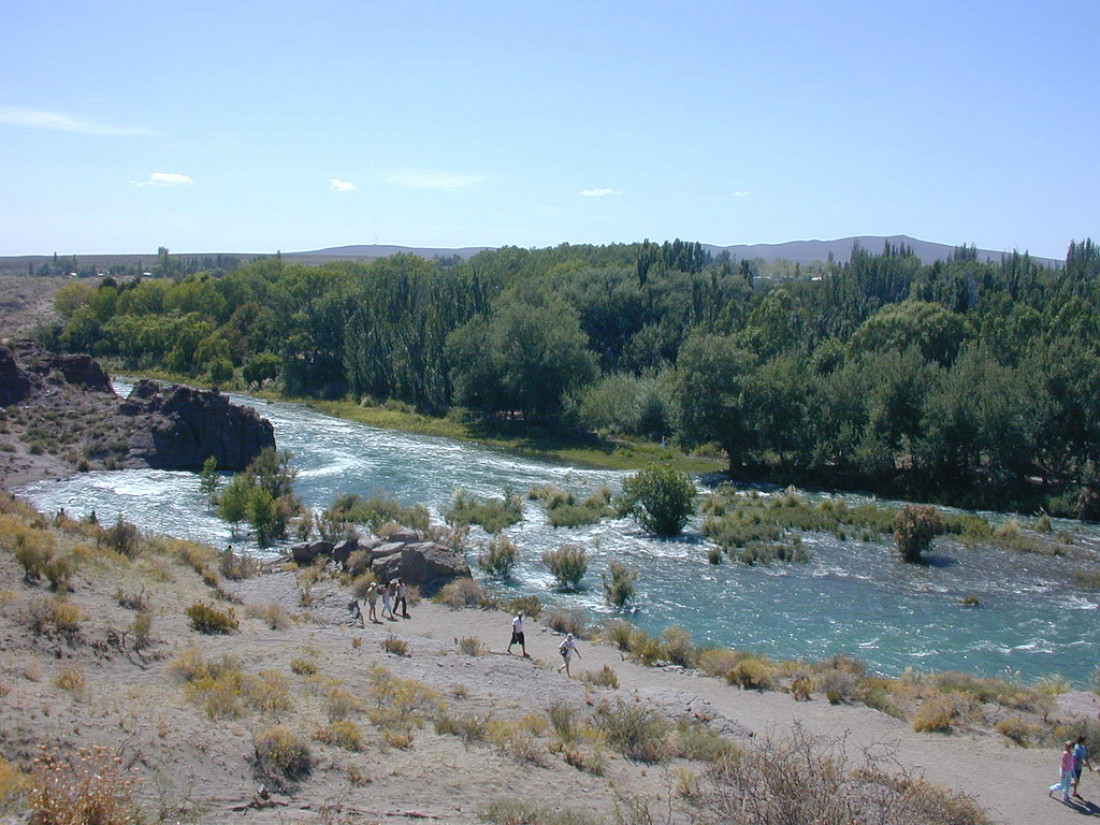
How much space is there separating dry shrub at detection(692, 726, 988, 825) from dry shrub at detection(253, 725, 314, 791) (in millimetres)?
5534

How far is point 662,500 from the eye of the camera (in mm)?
36469

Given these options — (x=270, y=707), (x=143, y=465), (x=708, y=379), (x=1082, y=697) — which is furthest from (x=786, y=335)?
(x=270, y=707)

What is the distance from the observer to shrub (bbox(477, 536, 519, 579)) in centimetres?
3066

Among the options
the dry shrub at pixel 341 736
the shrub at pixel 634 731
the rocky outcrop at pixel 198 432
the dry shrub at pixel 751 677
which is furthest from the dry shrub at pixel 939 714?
the rocky outcrop at pixel 198 432

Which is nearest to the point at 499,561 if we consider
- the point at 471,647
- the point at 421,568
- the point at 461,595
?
the point at 421,568

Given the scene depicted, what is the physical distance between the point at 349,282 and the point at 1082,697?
3064 inches

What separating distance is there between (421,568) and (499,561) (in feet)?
9.74

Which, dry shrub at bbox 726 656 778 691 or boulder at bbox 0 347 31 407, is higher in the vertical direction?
boulder at bbox 0 347 31 407

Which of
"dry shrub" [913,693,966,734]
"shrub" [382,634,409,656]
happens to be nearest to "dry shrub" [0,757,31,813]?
"shrub" [382,634,409,656]

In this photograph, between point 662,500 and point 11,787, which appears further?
point 662,500

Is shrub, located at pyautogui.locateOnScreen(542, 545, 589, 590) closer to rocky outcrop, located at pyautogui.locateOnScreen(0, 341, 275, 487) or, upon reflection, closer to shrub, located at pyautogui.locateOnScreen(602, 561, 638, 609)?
shrub, located at pyautogui.locateOnScreen(602, 561, 638, 609)

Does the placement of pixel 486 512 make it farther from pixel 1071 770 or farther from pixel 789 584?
pixel 1071 770

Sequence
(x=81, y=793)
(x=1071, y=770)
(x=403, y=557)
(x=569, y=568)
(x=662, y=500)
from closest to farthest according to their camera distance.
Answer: (x=81, y=793) → (x=1071, y=770) → (x=403, y=557) → (x=569, y=568) → (x=662, y=500)

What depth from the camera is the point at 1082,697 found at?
20562mm
